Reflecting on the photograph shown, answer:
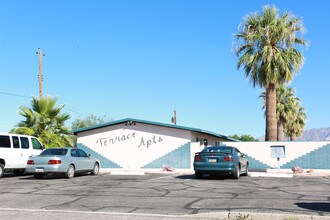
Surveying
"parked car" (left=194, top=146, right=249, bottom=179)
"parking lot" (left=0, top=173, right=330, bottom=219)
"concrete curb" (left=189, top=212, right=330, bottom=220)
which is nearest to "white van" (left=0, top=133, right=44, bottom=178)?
"parking lot" (left=0, top=173, right=330, bottom=219)

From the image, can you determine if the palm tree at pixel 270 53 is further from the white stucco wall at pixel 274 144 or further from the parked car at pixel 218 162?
the parked car at pixel 218 162

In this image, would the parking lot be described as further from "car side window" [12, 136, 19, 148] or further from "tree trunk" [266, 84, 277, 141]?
"tree trunk" [266, 84, 277, 141]

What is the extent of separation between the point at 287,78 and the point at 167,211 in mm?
21103

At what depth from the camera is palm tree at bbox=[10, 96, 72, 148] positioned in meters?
26.3

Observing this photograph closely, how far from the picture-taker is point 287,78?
2775cm

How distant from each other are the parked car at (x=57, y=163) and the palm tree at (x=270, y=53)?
14.3 meters

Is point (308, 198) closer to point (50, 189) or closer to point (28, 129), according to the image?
point (50, 189)

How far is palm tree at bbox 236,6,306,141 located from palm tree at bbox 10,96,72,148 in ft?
43.5

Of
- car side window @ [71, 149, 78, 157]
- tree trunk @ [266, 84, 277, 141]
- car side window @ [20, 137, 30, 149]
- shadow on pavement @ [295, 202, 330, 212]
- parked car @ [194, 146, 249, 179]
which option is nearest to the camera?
shadow on pavement @ [295, 202, 330, 212]

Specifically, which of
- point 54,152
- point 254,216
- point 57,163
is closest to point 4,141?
point 54,152

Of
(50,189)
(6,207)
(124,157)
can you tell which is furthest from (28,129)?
(6,207)

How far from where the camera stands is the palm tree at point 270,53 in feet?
91.0

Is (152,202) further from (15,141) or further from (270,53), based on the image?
(270,53)

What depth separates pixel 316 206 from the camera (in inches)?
368
